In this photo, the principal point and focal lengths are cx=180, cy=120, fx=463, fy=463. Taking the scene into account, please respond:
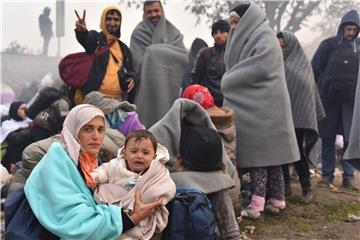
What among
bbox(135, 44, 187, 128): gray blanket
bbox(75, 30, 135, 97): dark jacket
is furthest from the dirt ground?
bbox(75, 30, 135, 97): dark jacket

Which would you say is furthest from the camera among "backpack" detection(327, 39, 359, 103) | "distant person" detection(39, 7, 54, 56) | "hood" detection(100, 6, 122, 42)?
"distant person" detection(39, 7, 54, 56)

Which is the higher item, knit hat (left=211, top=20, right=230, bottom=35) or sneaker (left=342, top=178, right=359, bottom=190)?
knit hat (left=211, top=20, right=230, bottom=35)

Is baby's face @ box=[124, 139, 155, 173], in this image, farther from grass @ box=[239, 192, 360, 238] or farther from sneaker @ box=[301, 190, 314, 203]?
sneaker @ box=[301, 190, 314, 203]

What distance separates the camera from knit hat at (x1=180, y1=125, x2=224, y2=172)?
287 centimetres

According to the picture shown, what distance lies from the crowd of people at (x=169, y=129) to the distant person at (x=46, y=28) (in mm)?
5826

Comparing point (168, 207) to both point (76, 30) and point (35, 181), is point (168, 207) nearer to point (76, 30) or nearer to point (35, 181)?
point (35, 181)

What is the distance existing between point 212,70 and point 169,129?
5.85ft

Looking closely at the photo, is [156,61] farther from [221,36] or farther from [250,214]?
[250,214]

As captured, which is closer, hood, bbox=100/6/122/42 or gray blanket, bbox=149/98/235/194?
gray blanket, bbox=149/98/235/194

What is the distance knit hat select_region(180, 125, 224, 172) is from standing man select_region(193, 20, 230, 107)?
185cm

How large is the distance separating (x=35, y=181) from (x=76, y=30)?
7.70 ft

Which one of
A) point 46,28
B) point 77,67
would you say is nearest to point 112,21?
point 77,67

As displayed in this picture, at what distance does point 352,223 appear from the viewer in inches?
167

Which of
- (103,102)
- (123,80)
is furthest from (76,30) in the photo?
(103,102)
